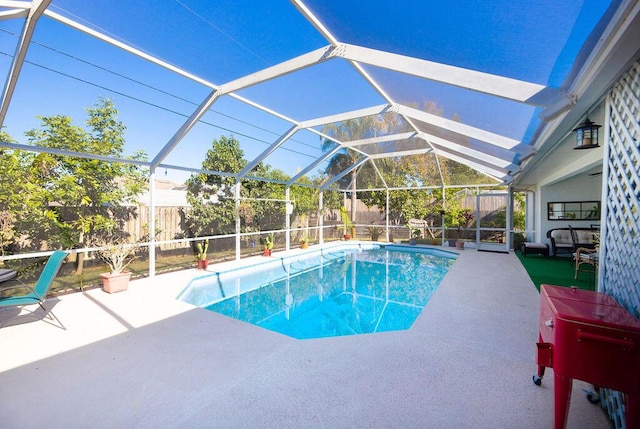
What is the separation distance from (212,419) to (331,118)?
623 cm

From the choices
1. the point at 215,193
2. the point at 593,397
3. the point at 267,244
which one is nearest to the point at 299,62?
the point at 593,397

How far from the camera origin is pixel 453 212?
43.0ft

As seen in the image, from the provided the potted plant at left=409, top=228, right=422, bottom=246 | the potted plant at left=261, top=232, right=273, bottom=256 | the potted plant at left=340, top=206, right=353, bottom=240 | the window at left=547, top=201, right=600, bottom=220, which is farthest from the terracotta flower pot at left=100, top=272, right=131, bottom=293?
the window at left=547, top=201, right=600, bottom=220

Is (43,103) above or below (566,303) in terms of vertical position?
above

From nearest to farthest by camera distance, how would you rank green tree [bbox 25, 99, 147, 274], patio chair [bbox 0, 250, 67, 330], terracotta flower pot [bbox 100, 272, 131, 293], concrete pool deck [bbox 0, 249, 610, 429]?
1. concrete pool deck [bbox 0, 249, 610, 429]
2. patio chair [bbox 0, 250, 67, 330]
3. terracotta flower pot [bbox 100, 272, 131, 293]
4. green tree [bbox 25, 99, 147, 274]

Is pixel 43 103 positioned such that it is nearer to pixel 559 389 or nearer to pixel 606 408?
pixel 559 389

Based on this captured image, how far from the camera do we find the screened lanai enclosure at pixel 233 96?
2.84 metres

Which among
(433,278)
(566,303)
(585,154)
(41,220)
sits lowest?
(433,278)

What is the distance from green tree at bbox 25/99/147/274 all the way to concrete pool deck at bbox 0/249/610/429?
6.67 ft

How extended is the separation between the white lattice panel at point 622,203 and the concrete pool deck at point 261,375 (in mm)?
942

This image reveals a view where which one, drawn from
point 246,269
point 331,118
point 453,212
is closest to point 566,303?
point 331,118

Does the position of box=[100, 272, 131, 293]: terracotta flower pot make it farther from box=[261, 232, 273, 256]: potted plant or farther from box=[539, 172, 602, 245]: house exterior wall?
box=[539, 172, 602, 245]: house exterior wall

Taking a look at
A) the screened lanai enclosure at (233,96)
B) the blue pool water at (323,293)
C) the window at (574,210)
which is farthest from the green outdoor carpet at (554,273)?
the blue pool water at (323,293)

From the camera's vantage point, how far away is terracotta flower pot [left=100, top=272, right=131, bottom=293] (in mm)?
5426
